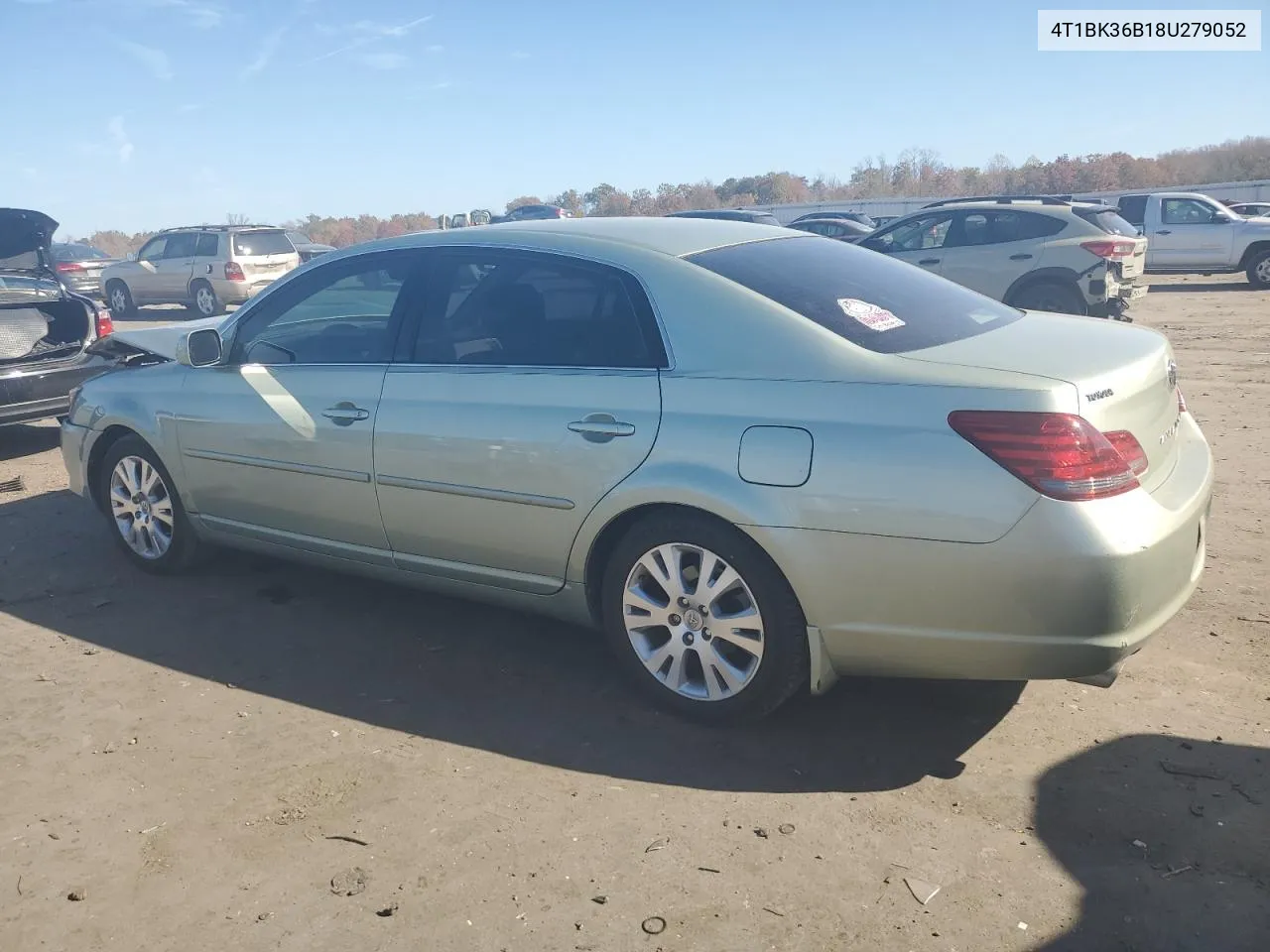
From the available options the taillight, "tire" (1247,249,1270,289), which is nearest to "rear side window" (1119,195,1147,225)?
"tire" (1247,249,1270,289)

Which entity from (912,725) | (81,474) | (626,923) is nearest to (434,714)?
(626,923)

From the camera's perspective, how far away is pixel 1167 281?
21.6 m

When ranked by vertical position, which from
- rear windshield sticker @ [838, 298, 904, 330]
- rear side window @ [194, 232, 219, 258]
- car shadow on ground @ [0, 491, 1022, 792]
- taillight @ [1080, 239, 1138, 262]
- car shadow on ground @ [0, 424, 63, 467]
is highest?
rear side window @ [194, 232, 219, 258]

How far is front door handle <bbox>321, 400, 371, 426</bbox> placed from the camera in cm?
427

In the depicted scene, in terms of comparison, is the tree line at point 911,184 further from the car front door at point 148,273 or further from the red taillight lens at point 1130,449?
the red taillight lens at point 1130,449

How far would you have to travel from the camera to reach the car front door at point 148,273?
20.2 metres

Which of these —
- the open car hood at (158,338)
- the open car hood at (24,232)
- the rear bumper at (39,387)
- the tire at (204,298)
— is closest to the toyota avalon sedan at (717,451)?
the open car hood at (158,338)

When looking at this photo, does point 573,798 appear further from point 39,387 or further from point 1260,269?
point 1260,269

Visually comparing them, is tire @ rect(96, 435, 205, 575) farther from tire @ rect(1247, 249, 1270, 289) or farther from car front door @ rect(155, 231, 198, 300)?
tire @ rect(1247, 249, 1270, 289)

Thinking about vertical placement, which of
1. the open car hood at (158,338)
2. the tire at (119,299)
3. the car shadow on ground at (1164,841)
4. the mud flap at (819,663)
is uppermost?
the open car hood at (158,338)

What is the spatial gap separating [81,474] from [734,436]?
3.90m

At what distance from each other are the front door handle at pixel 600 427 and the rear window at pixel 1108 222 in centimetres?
1038

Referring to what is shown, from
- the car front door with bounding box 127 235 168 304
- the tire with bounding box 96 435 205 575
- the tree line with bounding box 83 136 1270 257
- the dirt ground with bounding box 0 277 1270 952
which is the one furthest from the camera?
the tree line with bounding box 83 136 1270 257

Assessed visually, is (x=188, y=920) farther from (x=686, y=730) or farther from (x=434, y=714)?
(x=686, y=730)
